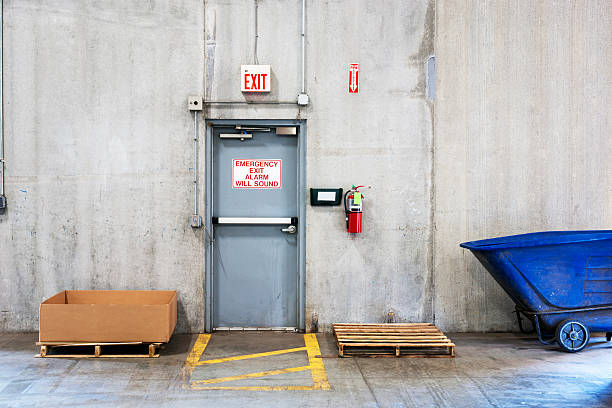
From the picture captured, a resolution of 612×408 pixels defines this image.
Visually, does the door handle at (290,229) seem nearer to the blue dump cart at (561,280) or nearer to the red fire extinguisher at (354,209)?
the red fire extinguisher at (354,209)

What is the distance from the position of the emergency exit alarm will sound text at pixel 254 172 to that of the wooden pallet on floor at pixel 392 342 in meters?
1.71

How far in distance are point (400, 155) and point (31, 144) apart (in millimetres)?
3840

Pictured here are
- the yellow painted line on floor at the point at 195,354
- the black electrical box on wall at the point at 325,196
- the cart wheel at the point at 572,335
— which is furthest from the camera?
the black electrical box on wall at the point at 325,196

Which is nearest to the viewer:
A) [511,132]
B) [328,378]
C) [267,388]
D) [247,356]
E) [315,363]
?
[267,388]

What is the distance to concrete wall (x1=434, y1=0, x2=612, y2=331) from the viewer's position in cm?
493

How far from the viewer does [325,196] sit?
4.88m

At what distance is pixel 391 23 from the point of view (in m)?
4.89

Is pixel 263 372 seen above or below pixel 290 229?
below

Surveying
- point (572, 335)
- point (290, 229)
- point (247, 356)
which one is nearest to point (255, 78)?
point (290, 229)

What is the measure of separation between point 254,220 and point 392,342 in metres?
1.87

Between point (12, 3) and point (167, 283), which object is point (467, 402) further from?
point (12, 3)

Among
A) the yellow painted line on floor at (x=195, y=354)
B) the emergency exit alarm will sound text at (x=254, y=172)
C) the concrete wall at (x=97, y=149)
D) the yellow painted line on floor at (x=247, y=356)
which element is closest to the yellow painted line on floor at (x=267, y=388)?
the yellow painted line on floor at (x=195, y=354)

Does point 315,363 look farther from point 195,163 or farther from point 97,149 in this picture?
point 97,149

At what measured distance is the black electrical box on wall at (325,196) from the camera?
486 cm
